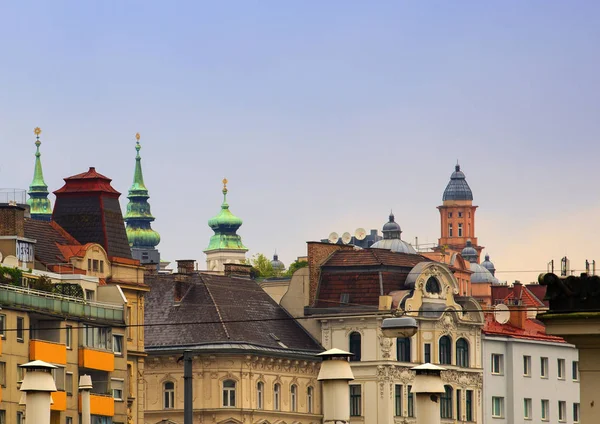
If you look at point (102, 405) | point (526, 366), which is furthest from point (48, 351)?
point (526, 366)

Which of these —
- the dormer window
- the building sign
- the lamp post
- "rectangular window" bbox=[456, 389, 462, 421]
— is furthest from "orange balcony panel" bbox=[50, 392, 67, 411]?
the lamp post

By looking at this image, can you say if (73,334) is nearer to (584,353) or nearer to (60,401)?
(60,401)

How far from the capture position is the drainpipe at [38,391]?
4981 centimetres

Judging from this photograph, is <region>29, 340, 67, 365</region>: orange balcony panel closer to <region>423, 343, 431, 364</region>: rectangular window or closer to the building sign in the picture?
the building sign

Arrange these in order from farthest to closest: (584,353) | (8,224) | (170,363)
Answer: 1. (170,363)
2. (8,224)
3. (584,353)

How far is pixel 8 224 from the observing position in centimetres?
12156

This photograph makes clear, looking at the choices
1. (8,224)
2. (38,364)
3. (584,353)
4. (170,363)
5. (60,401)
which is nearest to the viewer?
(584,353)

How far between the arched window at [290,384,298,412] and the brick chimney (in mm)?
29638

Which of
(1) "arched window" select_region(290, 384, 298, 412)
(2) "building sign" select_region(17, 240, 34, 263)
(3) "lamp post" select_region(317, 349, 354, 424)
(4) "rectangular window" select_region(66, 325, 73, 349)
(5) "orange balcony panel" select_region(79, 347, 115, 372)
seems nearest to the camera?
(3) "lamp post" select_region(317, 349, 354, 424)

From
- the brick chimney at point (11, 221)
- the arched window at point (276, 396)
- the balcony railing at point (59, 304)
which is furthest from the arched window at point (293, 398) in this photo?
the brick chimney at point (11, 221)

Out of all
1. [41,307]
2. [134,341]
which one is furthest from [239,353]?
[41,307]

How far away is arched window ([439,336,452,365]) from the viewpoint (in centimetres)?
15162

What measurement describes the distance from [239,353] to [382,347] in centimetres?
1061

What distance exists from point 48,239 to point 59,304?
1597cm
